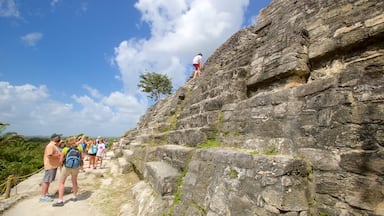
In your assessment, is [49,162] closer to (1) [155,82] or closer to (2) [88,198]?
(2) [88,198]

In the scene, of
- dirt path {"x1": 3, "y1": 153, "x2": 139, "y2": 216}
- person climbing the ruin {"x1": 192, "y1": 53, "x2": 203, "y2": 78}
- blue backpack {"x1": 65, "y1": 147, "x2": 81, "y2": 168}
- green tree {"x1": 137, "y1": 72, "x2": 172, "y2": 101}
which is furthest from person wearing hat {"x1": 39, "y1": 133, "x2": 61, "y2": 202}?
green tree {"x1": 137, "y1": 72, "x2": 172, "y2": 101}

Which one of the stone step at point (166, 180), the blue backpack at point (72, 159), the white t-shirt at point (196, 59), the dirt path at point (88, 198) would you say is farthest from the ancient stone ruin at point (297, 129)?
the white t-shirt at point (196, 59)

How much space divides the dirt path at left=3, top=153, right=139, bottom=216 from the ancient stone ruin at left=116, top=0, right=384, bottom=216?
1484 millimetres

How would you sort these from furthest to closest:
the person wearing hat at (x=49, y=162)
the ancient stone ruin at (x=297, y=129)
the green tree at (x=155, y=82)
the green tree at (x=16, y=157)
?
the green tree at (x=155, y=82), the green tree at (x=16, y=157), the person wearing hat at (x=49, y=162), the ancient stone ruin at (x=297, y=129)

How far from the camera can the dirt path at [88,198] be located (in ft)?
16.5

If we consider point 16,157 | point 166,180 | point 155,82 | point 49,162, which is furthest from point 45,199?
point 155,82

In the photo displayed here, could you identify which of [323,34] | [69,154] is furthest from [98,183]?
[323,34]

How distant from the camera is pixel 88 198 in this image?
6.02 m

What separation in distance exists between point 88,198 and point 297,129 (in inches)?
232

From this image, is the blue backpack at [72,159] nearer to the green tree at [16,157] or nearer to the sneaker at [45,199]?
the sneaker at [45,199]

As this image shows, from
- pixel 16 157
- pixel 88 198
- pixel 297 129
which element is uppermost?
pixel 297 129

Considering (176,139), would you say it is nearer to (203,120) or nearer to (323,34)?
(203,120)

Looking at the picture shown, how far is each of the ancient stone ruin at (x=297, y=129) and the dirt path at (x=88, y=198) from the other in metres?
1.48

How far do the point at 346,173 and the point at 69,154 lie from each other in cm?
586
